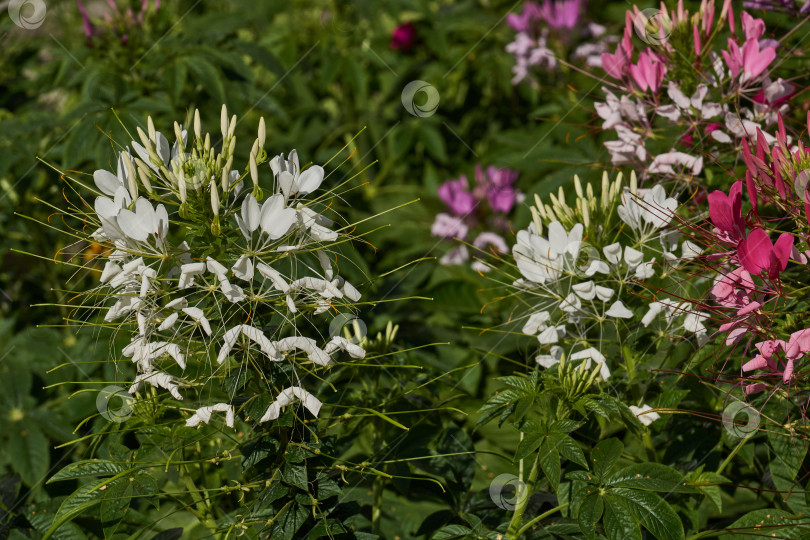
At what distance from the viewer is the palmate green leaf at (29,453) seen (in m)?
2.02

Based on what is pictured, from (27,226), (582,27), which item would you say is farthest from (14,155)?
(582,27)

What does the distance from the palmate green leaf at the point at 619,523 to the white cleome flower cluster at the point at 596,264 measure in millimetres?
244

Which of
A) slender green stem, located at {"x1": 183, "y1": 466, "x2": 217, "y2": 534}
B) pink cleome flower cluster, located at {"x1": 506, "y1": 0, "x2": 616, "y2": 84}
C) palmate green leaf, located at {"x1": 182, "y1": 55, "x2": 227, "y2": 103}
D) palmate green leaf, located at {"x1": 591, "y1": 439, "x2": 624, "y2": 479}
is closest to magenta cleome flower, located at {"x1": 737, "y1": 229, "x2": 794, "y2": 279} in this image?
palmate green leaf, located at {"x1": 591, "y1": 439, "x2": 624, "y2": 479}

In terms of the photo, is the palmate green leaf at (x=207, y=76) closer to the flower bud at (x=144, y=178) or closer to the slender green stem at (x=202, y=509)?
the flower bud at (x=144, y=178)

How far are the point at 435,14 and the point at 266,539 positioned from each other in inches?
116

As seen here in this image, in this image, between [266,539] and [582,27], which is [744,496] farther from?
[582,27]

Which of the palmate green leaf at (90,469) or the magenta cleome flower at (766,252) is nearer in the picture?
the magenta cleome flower at (766,252)

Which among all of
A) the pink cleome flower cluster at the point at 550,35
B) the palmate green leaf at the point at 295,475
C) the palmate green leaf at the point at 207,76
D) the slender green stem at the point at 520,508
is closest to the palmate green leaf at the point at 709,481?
the slender green stem at the point at 520,508

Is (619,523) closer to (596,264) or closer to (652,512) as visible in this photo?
(652,512)

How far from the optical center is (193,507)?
1.54 metres

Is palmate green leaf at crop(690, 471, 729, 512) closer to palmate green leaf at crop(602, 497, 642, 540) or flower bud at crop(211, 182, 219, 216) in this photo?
palmate green leaf at crop(602, 497, 642, 540)

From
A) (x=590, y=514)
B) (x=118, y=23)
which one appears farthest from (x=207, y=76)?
(x=590, y=514)

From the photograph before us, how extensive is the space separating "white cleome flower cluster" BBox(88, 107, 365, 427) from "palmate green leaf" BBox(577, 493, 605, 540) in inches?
18.6

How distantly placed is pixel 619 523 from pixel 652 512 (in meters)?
0.07
